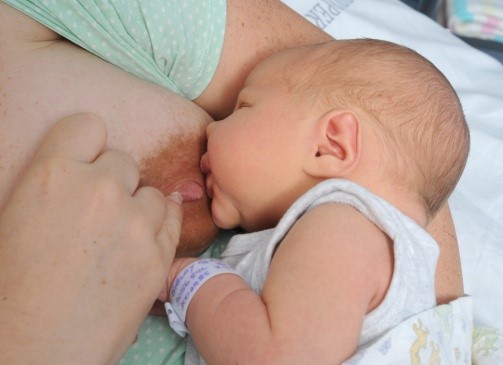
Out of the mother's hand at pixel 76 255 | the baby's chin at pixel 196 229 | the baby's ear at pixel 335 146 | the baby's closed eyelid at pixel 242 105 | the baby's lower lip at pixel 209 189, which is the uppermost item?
the baby's ear at pixel 335 146

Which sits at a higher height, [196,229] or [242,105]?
[242,105]

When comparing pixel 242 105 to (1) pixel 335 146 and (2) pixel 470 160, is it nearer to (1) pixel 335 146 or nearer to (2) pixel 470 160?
(1) pixel 335 146

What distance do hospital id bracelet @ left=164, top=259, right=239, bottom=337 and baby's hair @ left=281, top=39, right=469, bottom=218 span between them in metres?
0.30

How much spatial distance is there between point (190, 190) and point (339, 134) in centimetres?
29

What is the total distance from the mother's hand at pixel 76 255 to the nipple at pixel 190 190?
19 cm

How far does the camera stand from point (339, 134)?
36.1 inches

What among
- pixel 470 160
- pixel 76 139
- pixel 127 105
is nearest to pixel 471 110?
pixel 470 160

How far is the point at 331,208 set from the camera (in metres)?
0.85

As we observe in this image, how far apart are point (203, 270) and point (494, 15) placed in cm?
203

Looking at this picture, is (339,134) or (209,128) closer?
(339,134)

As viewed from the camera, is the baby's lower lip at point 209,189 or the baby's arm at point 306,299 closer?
the baby's arm at point 306,299

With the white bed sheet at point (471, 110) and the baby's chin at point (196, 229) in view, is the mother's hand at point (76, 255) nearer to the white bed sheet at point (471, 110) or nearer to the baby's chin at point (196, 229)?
the baby's chin at point (196, 229)

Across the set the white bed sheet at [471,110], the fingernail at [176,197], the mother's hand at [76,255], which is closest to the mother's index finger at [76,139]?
the mother's hand at [76,255]

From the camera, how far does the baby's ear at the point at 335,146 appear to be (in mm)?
910
